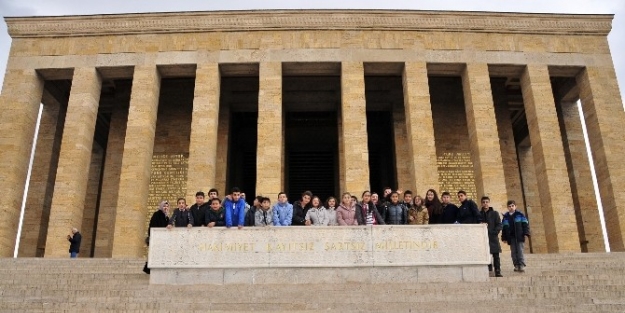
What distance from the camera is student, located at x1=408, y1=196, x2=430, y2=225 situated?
10.3 metres

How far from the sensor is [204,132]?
17703 millimetres

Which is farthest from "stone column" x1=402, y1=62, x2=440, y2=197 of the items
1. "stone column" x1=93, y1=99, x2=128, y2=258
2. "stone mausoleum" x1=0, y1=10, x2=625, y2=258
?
"stone column" x1=93, y1=99, x2=128, y2=258

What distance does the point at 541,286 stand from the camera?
29.4 feet

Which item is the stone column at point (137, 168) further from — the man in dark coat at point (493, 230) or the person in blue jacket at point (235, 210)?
the man in dark coat at point (493, 230)

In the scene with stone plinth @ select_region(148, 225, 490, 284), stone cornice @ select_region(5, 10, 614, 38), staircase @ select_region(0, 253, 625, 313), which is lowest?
staircase @ select_region(0, 253, 625, 313)

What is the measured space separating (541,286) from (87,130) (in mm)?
15099

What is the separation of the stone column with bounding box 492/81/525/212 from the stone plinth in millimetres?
12072

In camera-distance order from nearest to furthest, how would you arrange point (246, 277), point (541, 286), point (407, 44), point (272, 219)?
1. point (541, 286)
2. point (246, 277)
3. point (272, 219)
4. point (407, 44)

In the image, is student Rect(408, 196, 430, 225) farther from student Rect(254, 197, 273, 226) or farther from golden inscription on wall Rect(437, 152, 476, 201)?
golden inscription on wall Rect(437, 152, 476, 201)

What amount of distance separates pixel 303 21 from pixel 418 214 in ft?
35.2

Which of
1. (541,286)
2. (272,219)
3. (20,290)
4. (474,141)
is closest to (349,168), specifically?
(474,141)

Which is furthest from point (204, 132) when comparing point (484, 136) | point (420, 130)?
point (484, 136)

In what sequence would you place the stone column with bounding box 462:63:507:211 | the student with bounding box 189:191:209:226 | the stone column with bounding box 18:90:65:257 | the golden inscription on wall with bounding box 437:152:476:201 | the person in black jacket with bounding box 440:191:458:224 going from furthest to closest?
the golden inscription on wall with bounding box 437:152:476:201 < the stone column with bounding box 18:90:65:257 < the stone column with bounding box 462:63:507:211 < the person in black jacket with bounding box 440:191:458:224 < the student with bounding box 189:191:209:226

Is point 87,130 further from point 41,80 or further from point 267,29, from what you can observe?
Result: point 267,29
